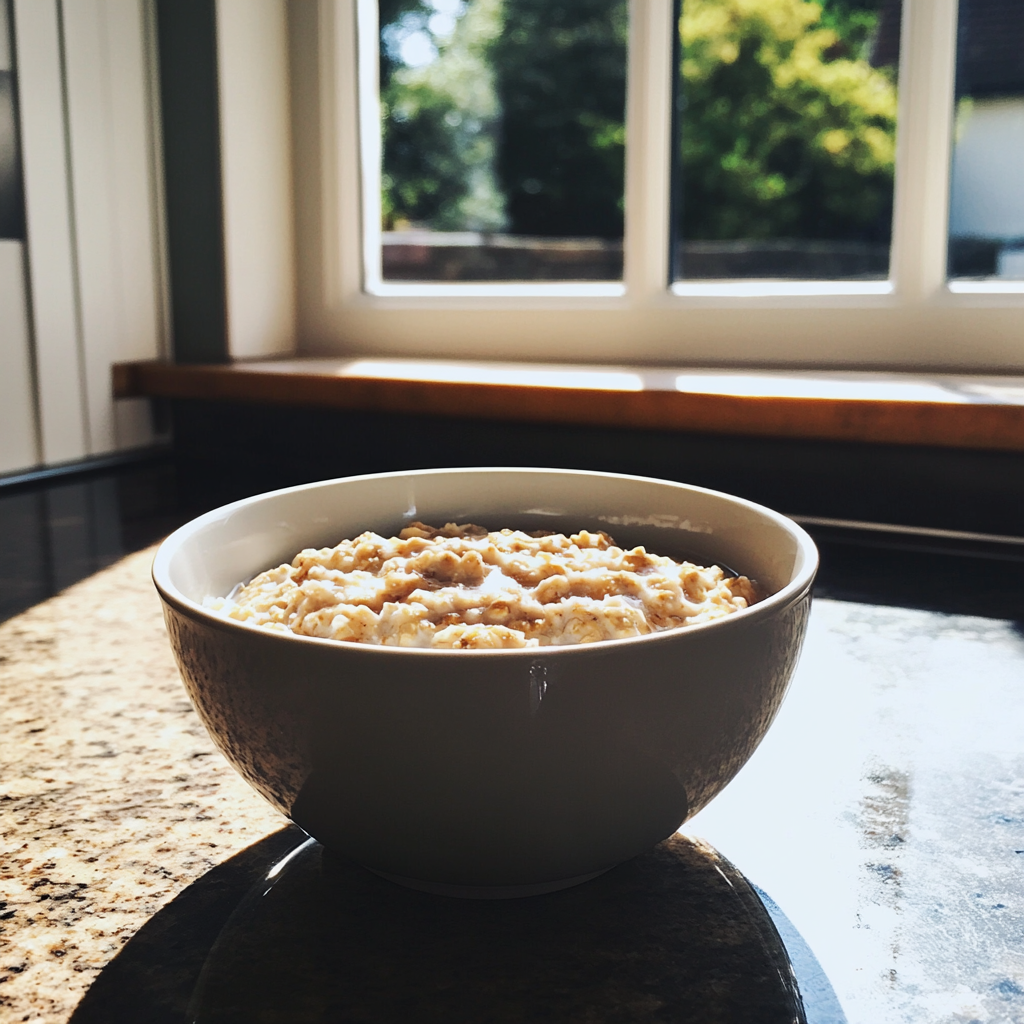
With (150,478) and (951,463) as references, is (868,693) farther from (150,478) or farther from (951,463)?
(150,478)

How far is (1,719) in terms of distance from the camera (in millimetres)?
627

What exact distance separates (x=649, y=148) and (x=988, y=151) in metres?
0.81

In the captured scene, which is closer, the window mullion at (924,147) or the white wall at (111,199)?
the window mullion at (924,147)

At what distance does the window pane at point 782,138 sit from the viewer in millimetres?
9305

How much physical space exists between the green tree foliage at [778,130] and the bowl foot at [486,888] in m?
9.63

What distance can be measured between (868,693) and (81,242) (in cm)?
145

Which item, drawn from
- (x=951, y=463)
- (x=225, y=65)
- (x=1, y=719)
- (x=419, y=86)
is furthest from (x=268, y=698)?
(x=419, y=86)

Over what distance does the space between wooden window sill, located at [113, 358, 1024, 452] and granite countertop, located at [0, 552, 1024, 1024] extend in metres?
0.42

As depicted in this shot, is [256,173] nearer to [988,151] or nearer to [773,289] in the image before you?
[773,289]

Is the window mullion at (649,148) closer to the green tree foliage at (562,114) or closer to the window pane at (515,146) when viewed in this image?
the window pane at (515,146)

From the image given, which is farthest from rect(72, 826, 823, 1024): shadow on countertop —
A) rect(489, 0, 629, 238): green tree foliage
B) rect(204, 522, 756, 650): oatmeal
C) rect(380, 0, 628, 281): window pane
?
rect(489, 0, 629, 238): green tree foliage

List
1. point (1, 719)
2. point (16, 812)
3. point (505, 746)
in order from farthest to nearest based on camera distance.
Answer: point (1, 719) → point (16, 812) → point (505, 746)

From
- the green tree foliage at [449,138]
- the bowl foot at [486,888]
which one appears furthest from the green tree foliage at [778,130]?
the bowl foot at [486,888]

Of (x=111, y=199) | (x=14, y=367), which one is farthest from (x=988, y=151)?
(x=14, y=367)
